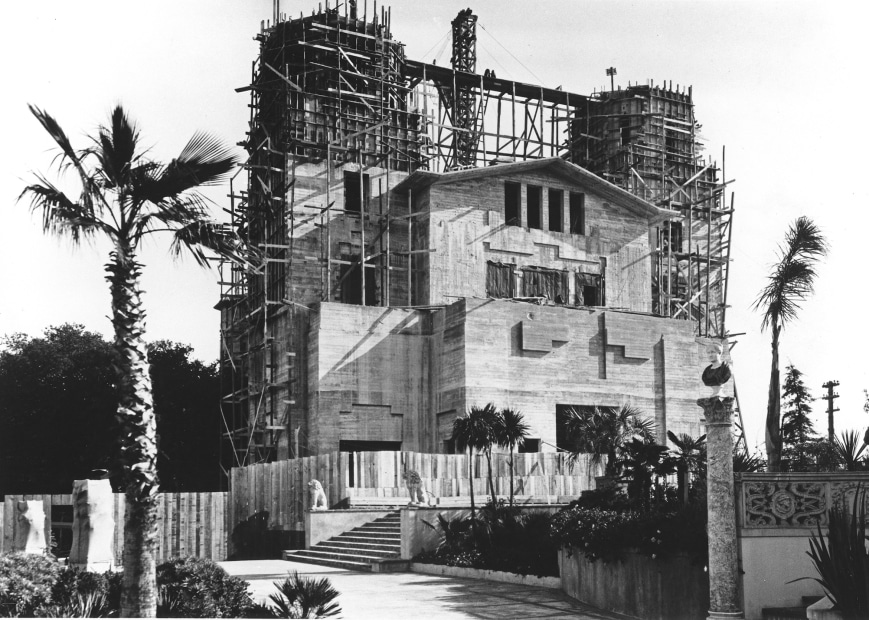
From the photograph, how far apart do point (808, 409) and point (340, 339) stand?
70.1 feet

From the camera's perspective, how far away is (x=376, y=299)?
47062 millimetres

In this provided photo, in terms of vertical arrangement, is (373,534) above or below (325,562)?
above

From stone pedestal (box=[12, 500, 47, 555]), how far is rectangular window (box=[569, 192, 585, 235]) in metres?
31.5

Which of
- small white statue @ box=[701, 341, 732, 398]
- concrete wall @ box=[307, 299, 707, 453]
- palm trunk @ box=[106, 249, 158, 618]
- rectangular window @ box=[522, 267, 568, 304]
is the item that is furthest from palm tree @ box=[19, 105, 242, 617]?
rectangular window @ box=[522, 267, 568, 304]

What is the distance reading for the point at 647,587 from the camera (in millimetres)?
16734

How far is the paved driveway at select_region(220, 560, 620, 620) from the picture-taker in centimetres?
1711

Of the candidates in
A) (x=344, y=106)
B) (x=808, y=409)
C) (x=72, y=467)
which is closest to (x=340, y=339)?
(x=344, y=106)

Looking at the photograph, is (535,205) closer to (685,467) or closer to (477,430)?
(477,430)

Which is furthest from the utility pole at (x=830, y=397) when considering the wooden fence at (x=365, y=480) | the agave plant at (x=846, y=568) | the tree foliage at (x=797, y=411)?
the agave plant at (x=846, y=568)

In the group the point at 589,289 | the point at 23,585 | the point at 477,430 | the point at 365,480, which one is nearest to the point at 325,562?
the point at 365,480

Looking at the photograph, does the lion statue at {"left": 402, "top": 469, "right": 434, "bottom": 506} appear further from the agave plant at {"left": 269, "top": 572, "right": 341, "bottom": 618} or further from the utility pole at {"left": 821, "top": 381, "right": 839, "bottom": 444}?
the utility pole at {"left": 821, "top": 381, "right": 839, "bottom": 444}

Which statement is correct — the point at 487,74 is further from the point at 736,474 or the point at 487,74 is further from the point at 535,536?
the point at 736,474

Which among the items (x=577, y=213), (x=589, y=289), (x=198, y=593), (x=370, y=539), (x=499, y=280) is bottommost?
(x=370, y=539)

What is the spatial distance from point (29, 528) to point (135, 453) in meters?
10.4
